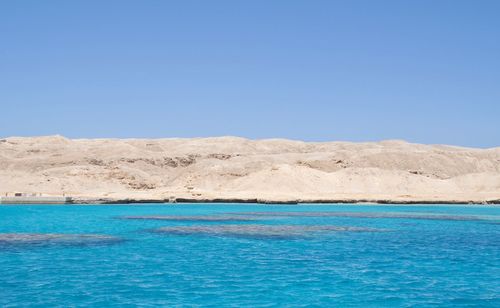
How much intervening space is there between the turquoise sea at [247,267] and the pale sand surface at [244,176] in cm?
4507

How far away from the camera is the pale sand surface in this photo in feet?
278

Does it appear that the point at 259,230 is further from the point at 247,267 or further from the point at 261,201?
the point at 261,201

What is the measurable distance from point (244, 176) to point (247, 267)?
7861cm

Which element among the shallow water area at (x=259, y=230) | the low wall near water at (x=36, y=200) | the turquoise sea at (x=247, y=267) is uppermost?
the low wall near water at (x=36, y=200)

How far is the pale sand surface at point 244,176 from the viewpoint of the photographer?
84.6 m

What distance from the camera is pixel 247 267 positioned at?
2233cm

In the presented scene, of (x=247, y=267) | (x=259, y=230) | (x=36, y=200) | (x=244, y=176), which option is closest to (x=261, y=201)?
(x=244, y=176)

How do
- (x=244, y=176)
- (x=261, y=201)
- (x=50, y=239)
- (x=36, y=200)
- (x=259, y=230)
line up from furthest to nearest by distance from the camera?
(x=244, y=176) → (x=261, y=201) → (x=36, y=200) → (x=259, y=230) → (x=50, y=239)

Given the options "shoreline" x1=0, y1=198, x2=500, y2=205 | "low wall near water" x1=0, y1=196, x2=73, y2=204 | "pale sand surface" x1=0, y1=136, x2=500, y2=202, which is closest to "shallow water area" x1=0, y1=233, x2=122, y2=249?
"shoreline" x1=0, y1=198, x2=500, y2=205

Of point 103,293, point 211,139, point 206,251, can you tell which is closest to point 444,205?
point 206,251

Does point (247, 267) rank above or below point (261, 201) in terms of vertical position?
below

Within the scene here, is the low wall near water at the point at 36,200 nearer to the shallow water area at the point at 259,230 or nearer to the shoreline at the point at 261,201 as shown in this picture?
the shoreline at the point at 261,201

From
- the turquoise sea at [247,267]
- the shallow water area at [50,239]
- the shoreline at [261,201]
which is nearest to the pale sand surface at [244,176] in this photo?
the shoreline at [261,201]

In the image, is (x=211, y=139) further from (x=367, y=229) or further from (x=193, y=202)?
(x=367, y=229)
